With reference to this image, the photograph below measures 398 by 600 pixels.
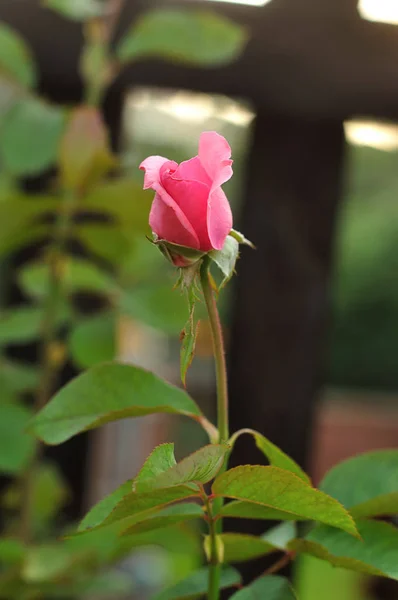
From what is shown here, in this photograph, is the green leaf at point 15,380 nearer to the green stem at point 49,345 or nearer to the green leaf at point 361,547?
the green stem at point 49,345

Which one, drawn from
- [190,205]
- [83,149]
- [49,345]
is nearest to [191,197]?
[190,205]

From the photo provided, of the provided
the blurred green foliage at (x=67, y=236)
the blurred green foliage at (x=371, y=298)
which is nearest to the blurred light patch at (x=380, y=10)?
the blurred green foliage at (x=67, y=236)

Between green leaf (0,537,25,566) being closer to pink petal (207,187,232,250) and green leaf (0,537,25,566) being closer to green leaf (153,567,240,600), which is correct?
green leaf (153,567,240,600)

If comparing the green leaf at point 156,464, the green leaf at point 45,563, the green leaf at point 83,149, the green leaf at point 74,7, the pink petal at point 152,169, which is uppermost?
the green leaf at point 74,7

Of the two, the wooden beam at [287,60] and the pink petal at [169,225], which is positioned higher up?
the wooden beam at [287,60]

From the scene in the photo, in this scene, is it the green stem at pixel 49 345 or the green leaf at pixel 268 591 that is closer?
the green leaf at pixel 268 591
